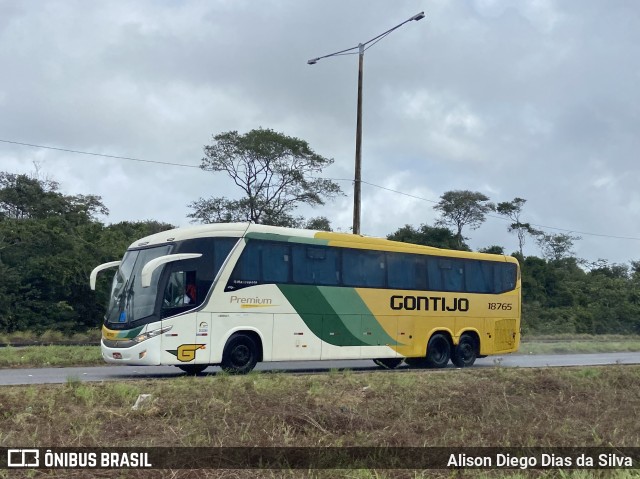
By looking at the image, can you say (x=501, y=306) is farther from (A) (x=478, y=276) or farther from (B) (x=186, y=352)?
(B) (x=186, y=352)

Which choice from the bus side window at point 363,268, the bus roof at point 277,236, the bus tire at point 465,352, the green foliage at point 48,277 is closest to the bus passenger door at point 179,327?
the bus roof at point 277,236

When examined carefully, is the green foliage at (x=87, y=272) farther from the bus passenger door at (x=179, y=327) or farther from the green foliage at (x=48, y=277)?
the bus passenger door at (x=179, y=327)

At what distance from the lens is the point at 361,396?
11734 millimetres

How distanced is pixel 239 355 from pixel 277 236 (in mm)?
2820

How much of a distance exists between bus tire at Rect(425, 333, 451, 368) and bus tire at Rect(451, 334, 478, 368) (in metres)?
0.26

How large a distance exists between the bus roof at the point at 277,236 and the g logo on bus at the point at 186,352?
2.23m

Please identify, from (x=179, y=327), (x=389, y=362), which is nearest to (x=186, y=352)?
(x=179, y=327)

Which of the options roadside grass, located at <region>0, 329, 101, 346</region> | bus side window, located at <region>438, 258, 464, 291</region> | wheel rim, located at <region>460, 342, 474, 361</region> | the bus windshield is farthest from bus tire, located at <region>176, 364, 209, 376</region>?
roadside grass, located at <region>0, 329, 101, 346</region>

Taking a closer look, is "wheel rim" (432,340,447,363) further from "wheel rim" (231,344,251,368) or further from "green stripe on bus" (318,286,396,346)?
"wheel rim" (231,344,251,368)

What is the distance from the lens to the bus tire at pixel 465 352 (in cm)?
2039

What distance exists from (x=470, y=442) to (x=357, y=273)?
30.7 feet

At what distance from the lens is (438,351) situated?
66.1 feet

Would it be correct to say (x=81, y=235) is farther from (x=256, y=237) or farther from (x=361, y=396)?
(x=361, y=396)

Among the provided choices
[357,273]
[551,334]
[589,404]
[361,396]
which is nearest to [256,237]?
[357,273]
